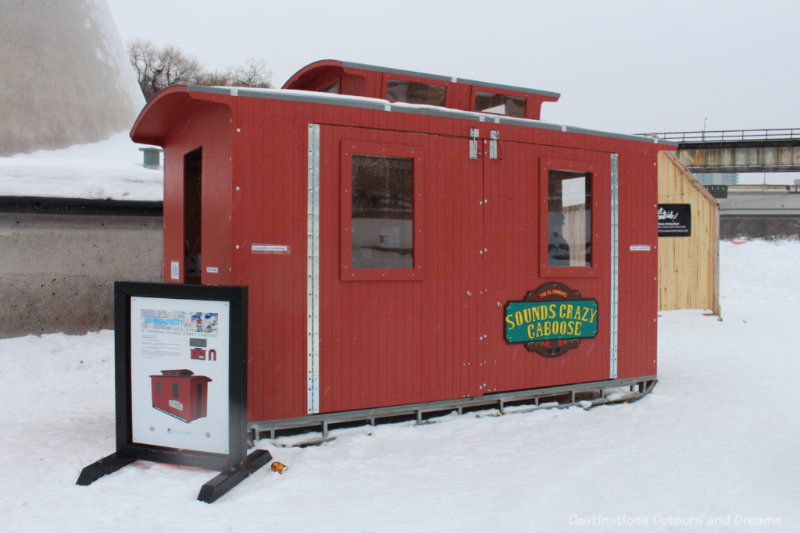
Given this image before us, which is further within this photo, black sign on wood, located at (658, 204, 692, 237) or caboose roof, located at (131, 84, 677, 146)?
black sign on wood, located at (658, 204, 692, 237)

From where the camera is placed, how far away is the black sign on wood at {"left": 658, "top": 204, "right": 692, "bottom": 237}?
13312mm

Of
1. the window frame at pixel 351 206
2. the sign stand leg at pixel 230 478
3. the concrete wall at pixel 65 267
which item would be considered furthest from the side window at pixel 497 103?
the concrete wall at pixel 65 267

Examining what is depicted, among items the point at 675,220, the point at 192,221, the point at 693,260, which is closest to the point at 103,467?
the point at 192,221

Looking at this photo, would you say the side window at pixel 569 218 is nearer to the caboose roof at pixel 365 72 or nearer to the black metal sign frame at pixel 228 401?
the caboose roof at pixel 365 72

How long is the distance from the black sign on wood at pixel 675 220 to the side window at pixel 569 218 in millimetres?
7703

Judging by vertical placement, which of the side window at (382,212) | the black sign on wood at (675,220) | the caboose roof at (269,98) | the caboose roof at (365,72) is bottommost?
the side window at (382,212)

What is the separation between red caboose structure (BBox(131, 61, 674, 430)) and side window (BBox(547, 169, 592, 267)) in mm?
18

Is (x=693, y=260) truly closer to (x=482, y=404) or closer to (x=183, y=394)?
(x=482, y=404)

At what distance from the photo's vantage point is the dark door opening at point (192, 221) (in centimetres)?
669

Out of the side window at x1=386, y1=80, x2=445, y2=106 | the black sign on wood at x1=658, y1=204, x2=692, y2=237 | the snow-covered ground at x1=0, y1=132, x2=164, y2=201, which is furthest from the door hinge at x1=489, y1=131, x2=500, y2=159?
the black sign on wood at x1=658, y1=204, x2=692, y2=237

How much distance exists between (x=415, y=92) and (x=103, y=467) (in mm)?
4398

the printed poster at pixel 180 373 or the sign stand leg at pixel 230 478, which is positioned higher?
the printed poster at pixel 180 373

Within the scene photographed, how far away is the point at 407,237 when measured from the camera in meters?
5.58

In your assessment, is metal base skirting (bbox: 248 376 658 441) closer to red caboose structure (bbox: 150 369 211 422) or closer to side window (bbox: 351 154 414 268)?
red caboose structure (bbox: 150 369 211 422)
